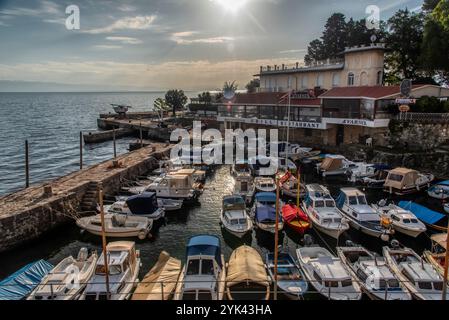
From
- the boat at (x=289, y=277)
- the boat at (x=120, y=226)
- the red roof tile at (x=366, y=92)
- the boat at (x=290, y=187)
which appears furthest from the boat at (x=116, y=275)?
the red roof tile at (x=366, y=92)

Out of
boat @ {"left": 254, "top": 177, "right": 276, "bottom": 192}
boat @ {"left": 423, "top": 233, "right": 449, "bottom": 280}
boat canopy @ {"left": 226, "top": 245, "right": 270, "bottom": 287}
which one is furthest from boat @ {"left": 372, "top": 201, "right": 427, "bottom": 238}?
boat canopy @ {"left": 226, "top": 245, "right": 270, "bottom": 287}

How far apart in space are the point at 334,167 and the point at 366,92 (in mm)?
14539

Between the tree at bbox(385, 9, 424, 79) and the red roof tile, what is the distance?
15.9m

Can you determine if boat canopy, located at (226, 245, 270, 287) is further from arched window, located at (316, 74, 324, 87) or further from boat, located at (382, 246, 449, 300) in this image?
arched window, located at (316, 74, 324, 87)

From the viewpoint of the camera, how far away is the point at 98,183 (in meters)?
35.0

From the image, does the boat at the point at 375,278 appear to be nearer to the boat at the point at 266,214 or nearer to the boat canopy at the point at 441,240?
the boat canopy at the point at 441,240

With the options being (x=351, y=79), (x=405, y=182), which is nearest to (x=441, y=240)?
(x=405, y=182)

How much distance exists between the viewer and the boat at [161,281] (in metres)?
17.3

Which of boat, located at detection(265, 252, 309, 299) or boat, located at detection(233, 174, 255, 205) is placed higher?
boat, located at detection(233, 174, 255, 205)

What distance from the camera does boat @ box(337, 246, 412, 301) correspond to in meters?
18.0

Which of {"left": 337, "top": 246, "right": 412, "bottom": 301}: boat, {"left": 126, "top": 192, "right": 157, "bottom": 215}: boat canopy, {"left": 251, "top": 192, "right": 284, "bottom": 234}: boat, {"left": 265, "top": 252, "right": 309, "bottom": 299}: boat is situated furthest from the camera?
{"left": 126, "top": 192, "right": 157, "bottom": 215}: boat canopy
